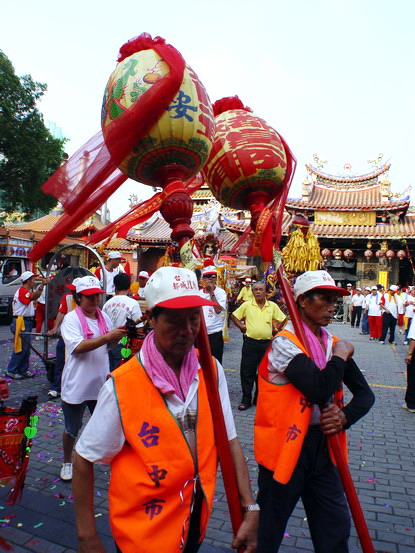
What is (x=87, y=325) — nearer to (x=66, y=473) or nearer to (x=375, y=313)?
(x=66, y=473)

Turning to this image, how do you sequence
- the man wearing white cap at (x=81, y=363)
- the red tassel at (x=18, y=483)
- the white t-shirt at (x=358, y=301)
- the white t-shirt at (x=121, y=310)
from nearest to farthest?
the red tassel at (x=18, y=483) → the man wearing white cap at (x=81, y=363) → the white t-shirt at (x=121, y=310) → the white t-shirt at (x=358, y=301)

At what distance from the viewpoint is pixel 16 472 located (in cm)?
295

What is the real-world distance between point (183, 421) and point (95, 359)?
7.32ft

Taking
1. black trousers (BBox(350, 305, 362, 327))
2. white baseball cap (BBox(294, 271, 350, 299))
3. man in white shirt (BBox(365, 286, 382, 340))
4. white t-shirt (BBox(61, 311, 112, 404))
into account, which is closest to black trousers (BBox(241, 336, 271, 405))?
white t-shirt (BBox(61, 311, 112, 404))

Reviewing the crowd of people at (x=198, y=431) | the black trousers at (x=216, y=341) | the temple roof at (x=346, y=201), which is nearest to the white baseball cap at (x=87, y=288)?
the crowd of people at (x=198, y=431)

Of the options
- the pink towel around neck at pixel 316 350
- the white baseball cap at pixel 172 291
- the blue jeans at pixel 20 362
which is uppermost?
the white baseball cap at pixel 172 291

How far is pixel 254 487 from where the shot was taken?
3.72m

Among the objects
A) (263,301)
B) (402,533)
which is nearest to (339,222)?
(263,301)

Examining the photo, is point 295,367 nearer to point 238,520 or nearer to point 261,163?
point 238,520

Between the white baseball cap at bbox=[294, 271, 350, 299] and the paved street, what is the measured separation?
1.89 metres

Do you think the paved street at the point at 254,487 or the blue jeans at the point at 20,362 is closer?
the paved street at the point at 254,487

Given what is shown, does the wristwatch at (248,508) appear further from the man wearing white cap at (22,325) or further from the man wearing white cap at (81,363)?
the man wearing white cap at (22,325)

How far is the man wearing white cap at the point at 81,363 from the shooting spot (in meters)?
3.48

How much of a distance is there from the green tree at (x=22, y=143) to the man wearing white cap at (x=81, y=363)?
14.2 metres
